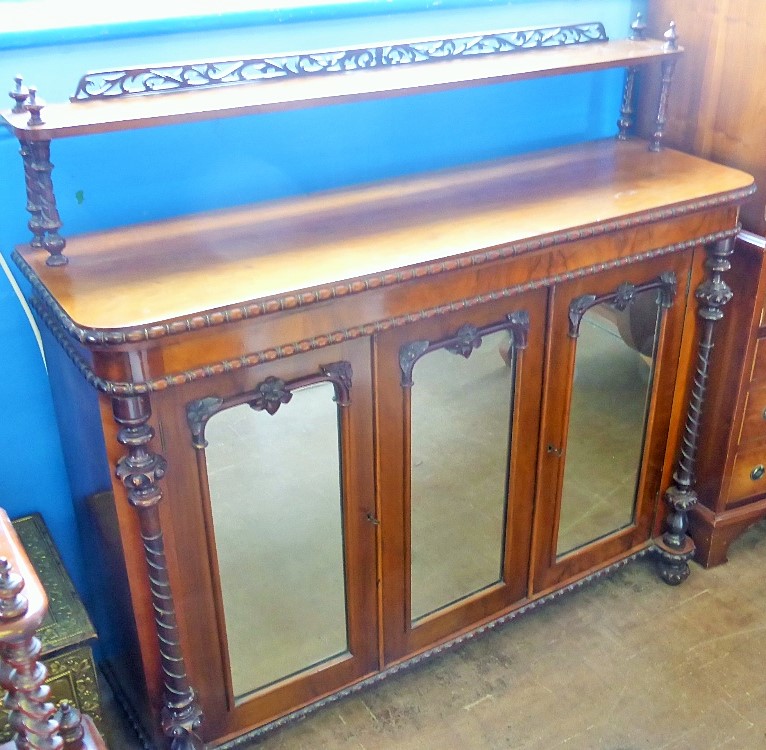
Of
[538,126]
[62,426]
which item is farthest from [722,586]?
[62,426]

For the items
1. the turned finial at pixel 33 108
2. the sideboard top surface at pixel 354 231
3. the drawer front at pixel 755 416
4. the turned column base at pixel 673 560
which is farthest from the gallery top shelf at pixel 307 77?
the turned column base at pixel 673 560

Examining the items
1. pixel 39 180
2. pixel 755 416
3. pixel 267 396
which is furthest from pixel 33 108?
pixel 755 416

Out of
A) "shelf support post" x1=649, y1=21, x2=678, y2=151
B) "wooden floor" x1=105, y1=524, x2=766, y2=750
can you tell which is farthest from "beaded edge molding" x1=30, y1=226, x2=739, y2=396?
"wooden floor" x1=105, y1=524, x2=766, y2=750

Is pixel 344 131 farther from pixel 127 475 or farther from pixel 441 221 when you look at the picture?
pixel 127 475

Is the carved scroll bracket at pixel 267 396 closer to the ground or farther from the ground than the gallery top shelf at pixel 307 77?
closer to the ground

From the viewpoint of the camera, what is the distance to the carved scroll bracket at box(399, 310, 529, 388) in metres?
1.39

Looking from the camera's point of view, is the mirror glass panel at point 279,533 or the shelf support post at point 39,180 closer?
the shelf support post at point 39,180

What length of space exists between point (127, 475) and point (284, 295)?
13.0 inches

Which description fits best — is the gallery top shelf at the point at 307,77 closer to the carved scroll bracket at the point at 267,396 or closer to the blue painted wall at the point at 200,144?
the blue painted wall at the point at 200,144

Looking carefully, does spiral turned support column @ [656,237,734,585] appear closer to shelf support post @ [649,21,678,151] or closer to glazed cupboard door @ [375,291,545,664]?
shelf support post @ [649,21,678,151]

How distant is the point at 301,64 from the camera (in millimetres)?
1437

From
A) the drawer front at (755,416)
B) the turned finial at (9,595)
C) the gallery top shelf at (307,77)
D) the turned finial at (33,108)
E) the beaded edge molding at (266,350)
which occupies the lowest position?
the drawer front at (755,416)

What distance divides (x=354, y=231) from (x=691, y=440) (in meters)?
0.94

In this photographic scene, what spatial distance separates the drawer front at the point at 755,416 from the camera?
1.89 m
